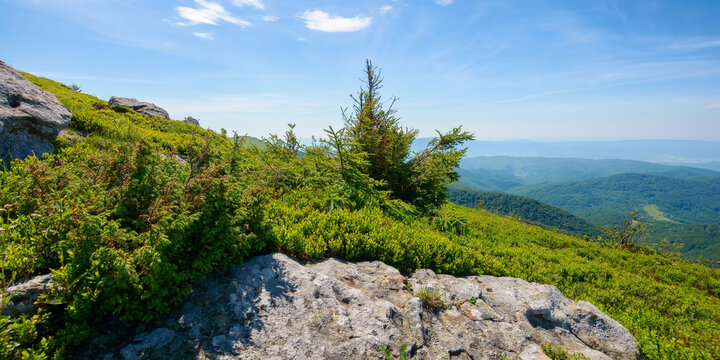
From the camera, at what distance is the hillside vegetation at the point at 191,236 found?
9.83 ft

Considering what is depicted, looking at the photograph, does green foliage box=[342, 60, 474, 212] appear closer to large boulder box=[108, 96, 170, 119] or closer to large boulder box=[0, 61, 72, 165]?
large boulder box=[0, 61, 72, 165]

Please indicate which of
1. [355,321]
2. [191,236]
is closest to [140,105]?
[191,236]

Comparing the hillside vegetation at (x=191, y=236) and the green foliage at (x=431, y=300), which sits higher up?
the hillside vegetation at (x=191, y=236)

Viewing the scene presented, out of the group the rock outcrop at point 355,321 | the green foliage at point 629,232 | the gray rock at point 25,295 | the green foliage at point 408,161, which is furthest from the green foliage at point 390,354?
the green foliage at point 629,232

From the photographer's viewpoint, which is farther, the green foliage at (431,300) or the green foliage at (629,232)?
the green foliage at (629,232)

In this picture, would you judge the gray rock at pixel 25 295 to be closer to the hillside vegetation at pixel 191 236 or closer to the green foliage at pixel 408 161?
the hillside vegetation at pixel 191 236

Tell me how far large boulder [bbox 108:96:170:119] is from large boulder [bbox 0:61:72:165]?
1730cm

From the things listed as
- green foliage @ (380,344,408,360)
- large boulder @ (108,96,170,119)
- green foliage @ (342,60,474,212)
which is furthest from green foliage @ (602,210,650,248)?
large boulder @ (108,96,170,119)

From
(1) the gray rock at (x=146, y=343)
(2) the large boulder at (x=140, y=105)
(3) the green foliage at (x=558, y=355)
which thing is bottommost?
(3) the green foliage at (x=558, y=355)

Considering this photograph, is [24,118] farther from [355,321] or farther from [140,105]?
[140,105]

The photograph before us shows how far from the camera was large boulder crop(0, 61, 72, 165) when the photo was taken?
6.03m

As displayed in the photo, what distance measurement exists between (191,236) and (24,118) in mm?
5903

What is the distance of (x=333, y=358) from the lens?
3.50 m

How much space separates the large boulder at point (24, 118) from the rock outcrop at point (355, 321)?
598 centimetres
